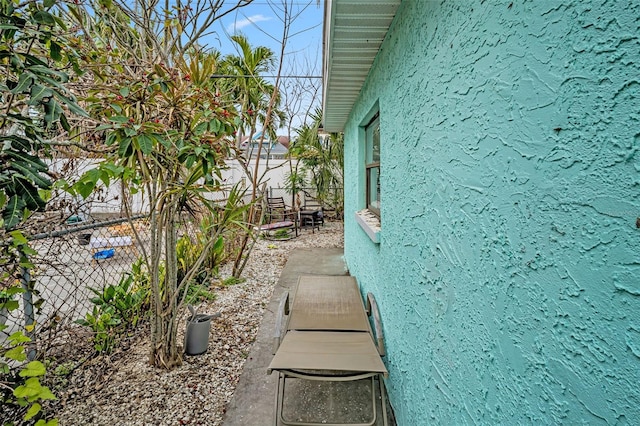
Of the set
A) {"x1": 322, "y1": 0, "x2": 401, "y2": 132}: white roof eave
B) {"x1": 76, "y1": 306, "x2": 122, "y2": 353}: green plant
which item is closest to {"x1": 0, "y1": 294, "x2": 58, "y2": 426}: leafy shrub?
{"x1": 76, "y1": 306, "x2": 122, "y2": 353}: green plant

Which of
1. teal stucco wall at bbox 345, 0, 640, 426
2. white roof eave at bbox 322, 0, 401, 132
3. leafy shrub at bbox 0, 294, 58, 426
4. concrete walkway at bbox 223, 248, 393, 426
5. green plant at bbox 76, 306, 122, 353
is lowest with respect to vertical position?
concrete walkway at bbox 223, 248, 393, 426

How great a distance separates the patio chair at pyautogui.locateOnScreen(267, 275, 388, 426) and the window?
126 cm

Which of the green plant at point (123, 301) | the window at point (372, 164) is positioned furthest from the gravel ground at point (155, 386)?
the window at point (372, 164)

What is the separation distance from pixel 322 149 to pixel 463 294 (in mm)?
11357

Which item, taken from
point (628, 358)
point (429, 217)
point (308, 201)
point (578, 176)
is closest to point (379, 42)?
point (429, 217)

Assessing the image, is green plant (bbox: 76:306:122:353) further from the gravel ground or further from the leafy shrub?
the leafy shrub

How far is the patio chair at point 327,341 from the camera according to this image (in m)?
2.34

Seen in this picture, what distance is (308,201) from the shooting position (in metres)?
14.4

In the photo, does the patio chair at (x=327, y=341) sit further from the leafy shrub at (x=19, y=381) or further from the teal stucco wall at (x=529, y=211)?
the leafy shrub at (x=19, y=381)

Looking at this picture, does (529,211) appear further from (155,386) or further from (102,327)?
(102,327)

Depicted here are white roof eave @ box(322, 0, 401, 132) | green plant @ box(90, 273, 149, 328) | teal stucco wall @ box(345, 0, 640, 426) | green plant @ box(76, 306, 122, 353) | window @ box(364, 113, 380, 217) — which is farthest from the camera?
window @ box(364, 113, 380, 217)

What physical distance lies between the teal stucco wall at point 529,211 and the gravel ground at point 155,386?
2.01 m

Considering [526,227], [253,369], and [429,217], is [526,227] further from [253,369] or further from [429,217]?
[253,369]

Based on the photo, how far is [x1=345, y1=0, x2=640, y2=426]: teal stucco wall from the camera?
0.64m
